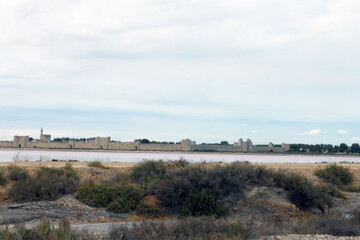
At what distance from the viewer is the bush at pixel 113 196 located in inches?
882

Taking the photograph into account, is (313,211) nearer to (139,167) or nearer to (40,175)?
(139,167)

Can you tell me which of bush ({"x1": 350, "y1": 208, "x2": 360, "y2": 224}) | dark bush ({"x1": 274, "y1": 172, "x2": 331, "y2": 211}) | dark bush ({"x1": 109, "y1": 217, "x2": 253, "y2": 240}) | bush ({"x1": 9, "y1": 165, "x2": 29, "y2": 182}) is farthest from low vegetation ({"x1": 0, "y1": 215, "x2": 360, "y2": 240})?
bush ({"x1": 9, "y1": 165, "x2": 29, "y2": 182})

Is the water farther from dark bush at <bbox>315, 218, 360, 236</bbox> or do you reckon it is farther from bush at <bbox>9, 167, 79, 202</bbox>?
dark bush at <bbox>315, 218, 360, 236</bbox>

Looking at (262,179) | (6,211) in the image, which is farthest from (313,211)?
(6,211)

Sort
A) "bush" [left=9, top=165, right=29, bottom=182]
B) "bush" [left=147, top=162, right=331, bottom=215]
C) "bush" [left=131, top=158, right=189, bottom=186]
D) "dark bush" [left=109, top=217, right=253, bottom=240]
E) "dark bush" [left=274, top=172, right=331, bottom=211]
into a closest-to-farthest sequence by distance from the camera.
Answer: "dark bush" [left=109, top=217, right=253, bottom=240] < "bush" [left=147, top=162, right=331, bottom=215] < "dark bush" [left=274, top=172, right=331, bottom=211] < "bush" [left=131, top=158, right=189, bottom=186] < "bush" [left=9, top=165, right=29, bottom=182]

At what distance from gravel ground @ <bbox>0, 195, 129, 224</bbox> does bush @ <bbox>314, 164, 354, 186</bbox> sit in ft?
67.5

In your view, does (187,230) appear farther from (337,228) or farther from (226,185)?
(226,185)

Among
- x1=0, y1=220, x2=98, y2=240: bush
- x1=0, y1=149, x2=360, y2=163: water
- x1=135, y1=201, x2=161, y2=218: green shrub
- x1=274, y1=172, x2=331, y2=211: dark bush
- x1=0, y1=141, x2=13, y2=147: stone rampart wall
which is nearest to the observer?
x1=0, y1=220, x2=98, y2=240: bush

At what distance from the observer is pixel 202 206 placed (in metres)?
22.0

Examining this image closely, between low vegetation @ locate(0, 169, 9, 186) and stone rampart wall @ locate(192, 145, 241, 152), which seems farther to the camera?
stone rampart wall @ locate(192, 145, 241, 152)

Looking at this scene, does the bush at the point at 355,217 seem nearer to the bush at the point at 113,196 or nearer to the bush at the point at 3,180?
the bush at the point at 113,196

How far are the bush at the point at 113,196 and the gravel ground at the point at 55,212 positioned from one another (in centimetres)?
48

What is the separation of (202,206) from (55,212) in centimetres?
601

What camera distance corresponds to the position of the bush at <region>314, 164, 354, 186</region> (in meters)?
37.5
